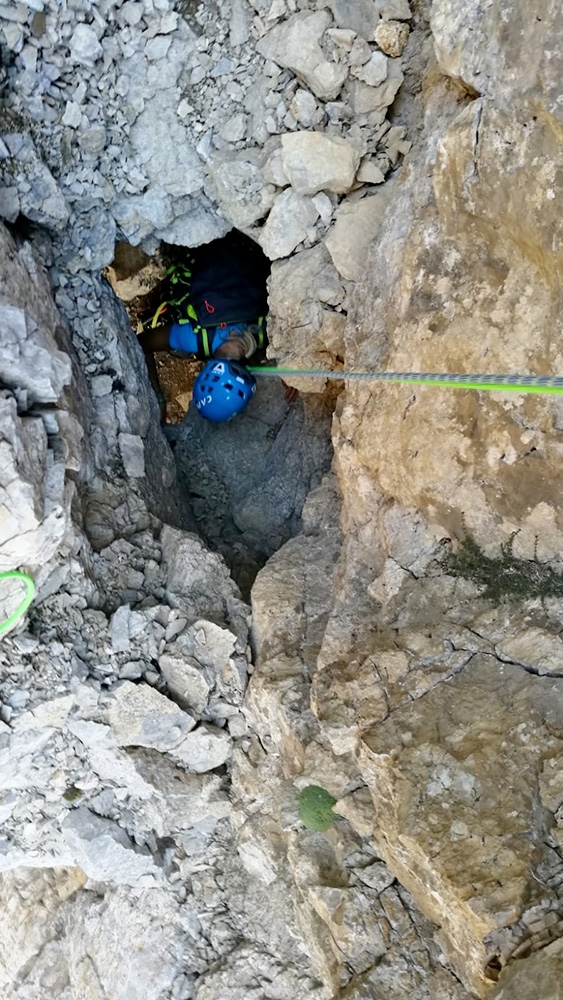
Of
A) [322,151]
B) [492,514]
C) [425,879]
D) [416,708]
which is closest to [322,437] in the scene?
[322,151]

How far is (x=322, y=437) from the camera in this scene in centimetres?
394

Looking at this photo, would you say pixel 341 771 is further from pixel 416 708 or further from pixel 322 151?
pixel 322 151

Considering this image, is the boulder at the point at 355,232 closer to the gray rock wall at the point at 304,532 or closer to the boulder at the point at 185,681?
the gray rock wall at the point at 304,532

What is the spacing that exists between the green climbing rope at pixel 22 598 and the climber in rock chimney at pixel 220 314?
5.46 feet

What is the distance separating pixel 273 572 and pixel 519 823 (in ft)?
4.77

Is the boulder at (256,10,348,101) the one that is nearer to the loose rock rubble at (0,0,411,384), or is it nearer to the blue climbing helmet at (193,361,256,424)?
the loose rock rubble at (0,0,411,384)

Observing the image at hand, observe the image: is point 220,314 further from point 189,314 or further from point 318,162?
point 318,162

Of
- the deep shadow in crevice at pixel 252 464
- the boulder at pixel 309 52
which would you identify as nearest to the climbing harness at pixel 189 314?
the deep shadow in crevice at pixel 252 464

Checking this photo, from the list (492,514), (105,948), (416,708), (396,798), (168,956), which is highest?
(492,514)

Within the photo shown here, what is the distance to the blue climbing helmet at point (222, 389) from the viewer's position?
12.7 ft

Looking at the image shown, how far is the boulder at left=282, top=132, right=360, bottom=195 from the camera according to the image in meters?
2.78

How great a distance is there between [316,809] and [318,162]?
2549mm

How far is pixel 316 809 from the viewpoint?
257cm

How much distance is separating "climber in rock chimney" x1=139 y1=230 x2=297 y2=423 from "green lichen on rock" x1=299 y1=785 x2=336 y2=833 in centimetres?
214
